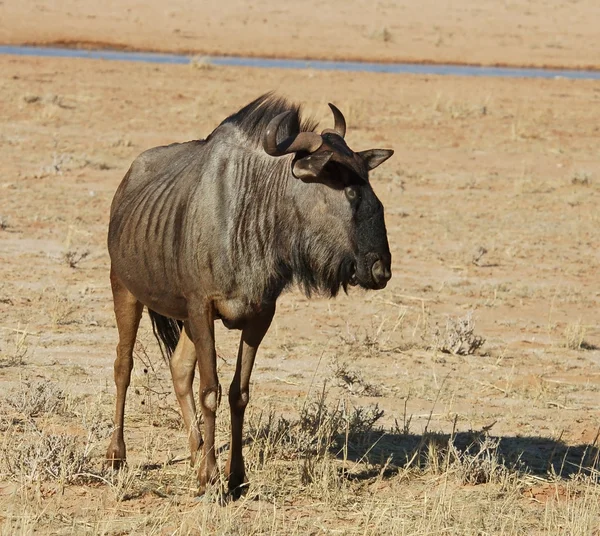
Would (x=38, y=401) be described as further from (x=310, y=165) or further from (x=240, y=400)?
(x=310, y=165)

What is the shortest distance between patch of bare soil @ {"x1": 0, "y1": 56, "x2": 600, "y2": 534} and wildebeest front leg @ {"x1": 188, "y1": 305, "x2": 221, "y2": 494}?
16 cm

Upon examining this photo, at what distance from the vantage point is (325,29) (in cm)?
3884

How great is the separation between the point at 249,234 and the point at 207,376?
2.15 feet

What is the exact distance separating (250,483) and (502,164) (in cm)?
1208

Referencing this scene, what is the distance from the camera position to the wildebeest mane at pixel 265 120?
16.6 feet

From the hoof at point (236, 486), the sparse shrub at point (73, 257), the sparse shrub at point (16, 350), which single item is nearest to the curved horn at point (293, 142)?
the hoof at point (236, 486)

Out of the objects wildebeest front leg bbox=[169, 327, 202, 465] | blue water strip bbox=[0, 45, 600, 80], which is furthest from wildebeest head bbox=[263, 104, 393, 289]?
blue water strip bbox=[0, 45, 600, 80]

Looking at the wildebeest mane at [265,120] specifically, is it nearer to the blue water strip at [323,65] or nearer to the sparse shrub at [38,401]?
→ the sparse shrub at [38,401]

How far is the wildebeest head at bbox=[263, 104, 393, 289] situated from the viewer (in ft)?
15.2

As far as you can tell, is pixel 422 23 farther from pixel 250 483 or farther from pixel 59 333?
pixel 250 483

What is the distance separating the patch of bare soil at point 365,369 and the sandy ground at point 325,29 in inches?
675

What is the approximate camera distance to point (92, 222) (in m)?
11.8

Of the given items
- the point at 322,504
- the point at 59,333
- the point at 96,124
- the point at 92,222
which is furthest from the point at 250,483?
the point at 96,124

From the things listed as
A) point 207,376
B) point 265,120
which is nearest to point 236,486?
point 207,376
